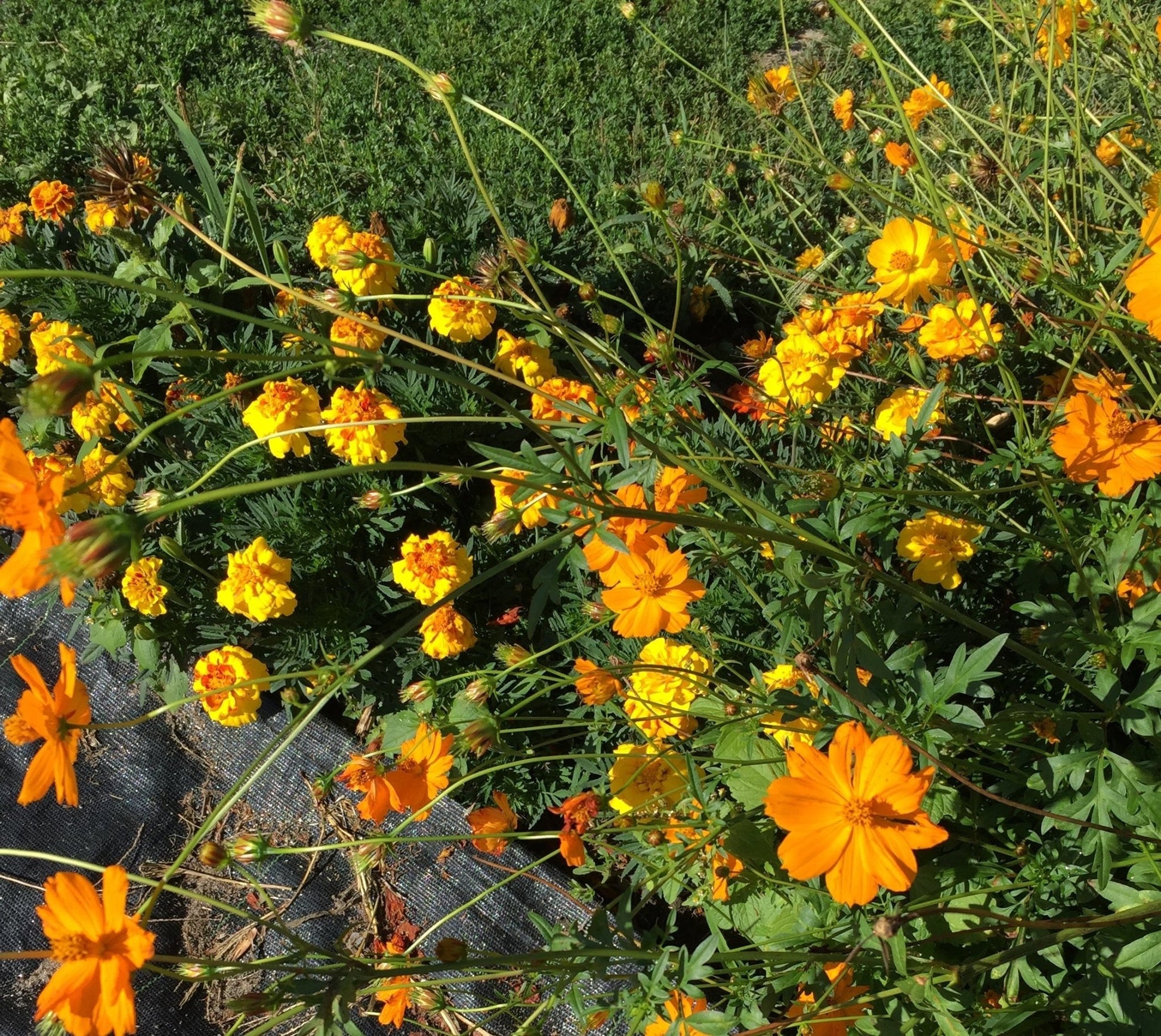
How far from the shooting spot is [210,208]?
2.48 meters

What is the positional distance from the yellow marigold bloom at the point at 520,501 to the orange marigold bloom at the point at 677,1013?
623mm

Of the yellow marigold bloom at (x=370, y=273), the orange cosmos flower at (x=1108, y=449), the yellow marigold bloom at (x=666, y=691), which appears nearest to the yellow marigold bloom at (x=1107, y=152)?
the orange cosmos flower at (x=1108, y=449)

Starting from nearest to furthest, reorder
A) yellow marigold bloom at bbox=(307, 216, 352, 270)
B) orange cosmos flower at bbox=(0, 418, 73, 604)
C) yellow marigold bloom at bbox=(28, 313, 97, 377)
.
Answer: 1. orange cosmos flower at bbox=(0, 418, 73, 604)
2. yellow marigold bloom at bbox=(28, 313, 97, 377)
3. yellow marigold bloom at bbox=(307, 216, 352, 270)

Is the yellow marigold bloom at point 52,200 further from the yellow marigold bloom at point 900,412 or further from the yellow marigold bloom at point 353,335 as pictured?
the yellow marigold bloom at point 900,412

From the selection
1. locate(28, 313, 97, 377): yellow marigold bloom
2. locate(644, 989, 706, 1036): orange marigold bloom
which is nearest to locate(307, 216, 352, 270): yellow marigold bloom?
locate(28, 313, 97, 377): yellow marigold bloom

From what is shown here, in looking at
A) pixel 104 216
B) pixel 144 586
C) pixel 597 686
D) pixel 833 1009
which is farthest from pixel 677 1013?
pixel 104 216

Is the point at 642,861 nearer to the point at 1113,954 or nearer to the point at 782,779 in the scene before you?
the point at 782,779

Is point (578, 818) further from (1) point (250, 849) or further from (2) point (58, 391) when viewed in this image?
(2) point (58, 391)

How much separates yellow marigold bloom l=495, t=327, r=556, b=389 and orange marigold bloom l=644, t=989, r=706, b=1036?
113 centimetres

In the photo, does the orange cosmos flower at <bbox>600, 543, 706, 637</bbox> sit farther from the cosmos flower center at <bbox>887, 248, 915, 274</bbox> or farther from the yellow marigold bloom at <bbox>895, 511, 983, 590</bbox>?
the cosmos flower center at <bbox>887, 248, 915, 274</bbox>

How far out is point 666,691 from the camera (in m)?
1.58

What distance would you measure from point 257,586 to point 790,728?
1.04 m

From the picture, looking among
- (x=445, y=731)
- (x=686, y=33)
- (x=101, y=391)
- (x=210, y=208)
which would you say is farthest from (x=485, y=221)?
(x=445, y=731)

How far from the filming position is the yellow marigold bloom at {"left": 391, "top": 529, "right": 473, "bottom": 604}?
1758 millimetres
